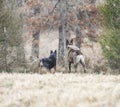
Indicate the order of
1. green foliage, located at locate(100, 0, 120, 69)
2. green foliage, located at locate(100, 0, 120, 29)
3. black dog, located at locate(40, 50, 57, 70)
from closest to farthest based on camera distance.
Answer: green foliage, located at locate(100, 0, 120, 69) < green foliage, located at locate(100, 0, 120, 29) < black dog, located at locate(40, 50, 57, 70)

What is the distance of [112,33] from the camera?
80.3 ft

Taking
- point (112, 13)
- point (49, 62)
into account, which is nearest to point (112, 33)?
point (112, 13)

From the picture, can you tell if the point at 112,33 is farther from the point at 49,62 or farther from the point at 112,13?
the point at 49,62

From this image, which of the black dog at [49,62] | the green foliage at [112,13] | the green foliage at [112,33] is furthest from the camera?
the black dog at [49,62]

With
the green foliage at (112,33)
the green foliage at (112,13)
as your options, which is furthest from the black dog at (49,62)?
the green foliage at (112,13)

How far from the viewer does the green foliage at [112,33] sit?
956 inches

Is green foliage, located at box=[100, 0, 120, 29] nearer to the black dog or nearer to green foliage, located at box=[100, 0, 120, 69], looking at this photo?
green foliage, located at box=[100, 0, 120, 69]

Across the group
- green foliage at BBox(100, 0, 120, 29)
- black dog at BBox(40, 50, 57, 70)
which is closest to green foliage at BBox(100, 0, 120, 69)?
green foliage at BBox(100, 0, 120, 29)

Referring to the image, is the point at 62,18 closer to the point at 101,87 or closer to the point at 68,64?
the point at 68,64

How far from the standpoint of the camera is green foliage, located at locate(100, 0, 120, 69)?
79.7ft

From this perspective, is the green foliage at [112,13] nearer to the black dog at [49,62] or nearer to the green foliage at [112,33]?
the green foliage at [112,33]

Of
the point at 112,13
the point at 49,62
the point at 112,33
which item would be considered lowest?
the point at 49,62

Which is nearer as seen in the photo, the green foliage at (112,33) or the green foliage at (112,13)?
the green foliage at (112,33)

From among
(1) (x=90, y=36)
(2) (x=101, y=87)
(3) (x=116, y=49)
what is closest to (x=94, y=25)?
(1) (x=90, y=36)
